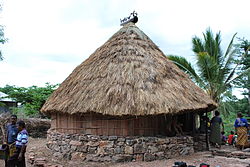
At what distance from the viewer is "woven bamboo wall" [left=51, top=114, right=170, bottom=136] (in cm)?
716

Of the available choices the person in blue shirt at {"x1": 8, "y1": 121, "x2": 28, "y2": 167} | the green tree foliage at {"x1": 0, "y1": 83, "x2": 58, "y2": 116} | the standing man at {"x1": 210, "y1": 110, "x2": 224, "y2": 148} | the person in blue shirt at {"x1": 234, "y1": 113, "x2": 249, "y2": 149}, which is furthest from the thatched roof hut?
the green tree foliage at {"x1": 0, "y1": 83, "x2": 58, "y2": 116}

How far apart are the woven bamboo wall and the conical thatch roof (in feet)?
1.66

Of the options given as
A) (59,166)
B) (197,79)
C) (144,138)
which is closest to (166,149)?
(144,138)

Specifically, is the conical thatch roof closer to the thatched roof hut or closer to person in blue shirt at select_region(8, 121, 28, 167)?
the thatched roof hut

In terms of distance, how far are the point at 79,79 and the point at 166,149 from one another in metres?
3.73

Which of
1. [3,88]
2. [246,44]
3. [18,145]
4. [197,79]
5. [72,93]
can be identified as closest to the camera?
[18,145]

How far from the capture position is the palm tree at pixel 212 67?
12.2 metres

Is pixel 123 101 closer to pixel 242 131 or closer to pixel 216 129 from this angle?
pixel 216 129

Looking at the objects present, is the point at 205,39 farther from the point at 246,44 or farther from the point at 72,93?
the point at 72,93

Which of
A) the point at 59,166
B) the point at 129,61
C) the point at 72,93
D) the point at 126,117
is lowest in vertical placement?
the point at 59,166

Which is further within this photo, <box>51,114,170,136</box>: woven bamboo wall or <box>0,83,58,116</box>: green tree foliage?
<box>0,83,58,116</box>: green tree foliage

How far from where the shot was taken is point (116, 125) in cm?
720

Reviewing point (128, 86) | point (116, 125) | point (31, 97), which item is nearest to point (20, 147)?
point (116, 125)

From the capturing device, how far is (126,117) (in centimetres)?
712
